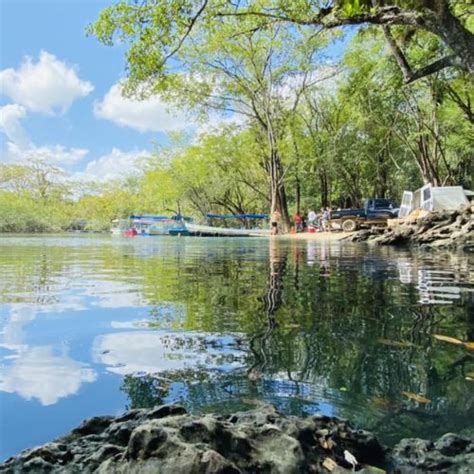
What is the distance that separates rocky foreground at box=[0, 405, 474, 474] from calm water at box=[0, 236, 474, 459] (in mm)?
271

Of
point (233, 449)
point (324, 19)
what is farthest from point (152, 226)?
point (233, 449)

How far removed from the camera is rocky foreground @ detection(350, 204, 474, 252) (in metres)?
17.1

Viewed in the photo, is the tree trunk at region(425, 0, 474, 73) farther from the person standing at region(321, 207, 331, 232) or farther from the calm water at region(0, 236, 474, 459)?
the person standing at region(321, 207, 331, 232)

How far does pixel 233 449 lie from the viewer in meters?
1.74

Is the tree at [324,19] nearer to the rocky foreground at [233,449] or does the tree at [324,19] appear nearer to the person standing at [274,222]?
the rocky foreground at [233,449]

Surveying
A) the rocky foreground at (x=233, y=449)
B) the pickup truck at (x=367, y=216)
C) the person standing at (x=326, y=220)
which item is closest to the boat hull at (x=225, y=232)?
the person standing at (x=326, y=220)

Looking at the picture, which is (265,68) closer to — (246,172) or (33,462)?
(246,172)

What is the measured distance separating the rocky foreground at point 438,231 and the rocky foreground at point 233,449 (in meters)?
15.8

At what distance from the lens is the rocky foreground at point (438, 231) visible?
56.0 ft

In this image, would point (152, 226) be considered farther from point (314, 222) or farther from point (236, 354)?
point (236, 354)

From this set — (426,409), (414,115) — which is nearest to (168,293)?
(426,409)

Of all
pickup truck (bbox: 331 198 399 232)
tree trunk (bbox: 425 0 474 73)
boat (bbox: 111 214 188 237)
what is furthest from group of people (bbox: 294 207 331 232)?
tree trunk (bbox: 425 0 474 73)

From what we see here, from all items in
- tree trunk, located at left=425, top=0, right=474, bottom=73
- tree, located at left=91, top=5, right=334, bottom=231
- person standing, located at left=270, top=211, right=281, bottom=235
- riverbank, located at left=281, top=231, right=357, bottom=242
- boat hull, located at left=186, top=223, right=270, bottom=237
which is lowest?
riverbank, located at left=281, top=231, right=357, bottom=242

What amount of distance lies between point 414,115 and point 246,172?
1956 centimetres
